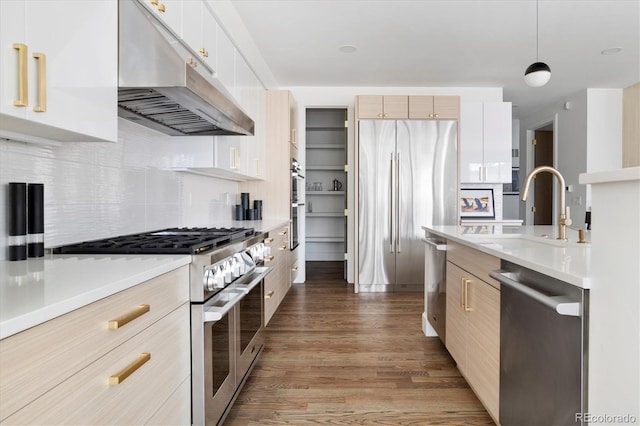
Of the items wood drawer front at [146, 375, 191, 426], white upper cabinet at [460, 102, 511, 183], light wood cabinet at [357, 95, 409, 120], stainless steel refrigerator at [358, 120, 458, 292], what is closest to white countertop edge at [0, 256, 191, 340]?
wood drawer front at [146, 375, 191, 426]

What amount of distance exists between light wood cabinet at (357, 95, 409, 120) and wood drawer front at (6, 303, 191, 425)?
3.75m

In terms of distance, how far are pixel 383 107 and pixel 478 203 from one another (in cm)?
188

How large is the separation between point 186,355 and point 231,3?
2.71 m

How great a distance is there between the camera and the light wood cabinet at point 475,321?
1685 millimetres

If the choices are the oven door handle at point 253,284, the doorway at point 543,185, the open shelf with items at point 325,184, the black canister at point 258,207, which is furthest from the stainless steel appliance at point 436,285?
the doorway at point 543,185

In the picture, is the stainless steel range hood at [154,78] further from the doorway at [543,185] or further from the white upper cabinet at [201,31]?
the doorway at [543,185]

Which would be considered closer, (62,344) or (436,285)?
(62,344)

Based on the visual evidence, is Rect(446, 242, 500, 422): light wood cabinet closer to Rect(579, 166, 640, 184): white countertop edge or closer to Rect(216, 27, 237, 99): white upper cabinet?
Rect(579, 166, 640, 184): white countertop edge

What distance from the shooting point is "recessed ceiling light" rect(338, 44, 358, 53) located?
3.90m

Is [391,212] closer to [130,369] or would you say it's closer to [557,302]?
[557,302]

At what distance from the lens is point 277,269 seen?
11.3 feet

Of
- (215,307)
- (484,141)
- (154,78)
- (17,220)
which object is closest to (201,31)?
(154,78)

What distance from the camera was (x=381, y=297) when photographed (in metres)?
4.39

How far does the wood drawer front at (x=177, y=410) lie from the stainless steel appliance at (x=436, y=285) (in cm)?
172
